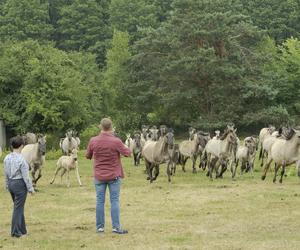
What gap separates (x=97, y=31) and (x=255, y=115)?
44552 millimetres

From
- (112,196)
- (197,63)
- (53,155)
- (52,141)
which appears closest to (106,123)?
(112,196)

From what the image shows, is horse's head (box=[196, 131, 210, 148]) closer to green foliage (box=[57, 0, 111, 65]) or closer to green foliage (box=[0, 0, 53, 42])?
green foliage (box=[57, 0, 111, 65])

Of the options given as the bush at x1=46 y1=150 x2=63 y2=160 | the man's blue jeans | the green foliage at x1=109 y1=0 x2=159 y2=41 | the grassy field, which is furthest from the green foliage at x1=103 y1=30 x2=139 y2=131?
the man's blue jeans

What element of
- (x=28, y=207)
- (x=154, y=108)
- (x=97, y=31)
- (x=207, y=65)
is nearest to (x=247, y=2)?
(x=97, y=31)

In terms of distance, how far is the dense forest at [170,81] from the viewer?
4509 cm

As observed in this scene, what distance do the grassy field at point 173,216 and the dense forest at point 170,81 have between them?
71.3 feet

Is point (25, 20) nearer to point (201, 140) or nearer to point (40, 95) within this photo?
point (40, 95)

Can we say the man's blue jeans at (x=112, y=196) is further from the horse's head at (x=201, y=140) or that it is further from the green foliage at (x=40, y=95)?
the green foliage at (x=40, y=95)

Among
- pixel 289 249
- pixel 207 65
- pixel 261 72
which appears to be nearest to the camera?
pixel 289 249

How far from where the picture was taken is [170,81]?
171 feet

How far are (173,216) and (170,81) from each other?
37.4 meters

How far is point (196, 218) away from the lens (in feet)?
48.6

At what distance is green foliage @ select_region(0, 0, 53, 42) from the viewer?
289 ft

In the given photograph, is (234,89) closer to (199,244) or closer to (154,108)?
(154,108)
